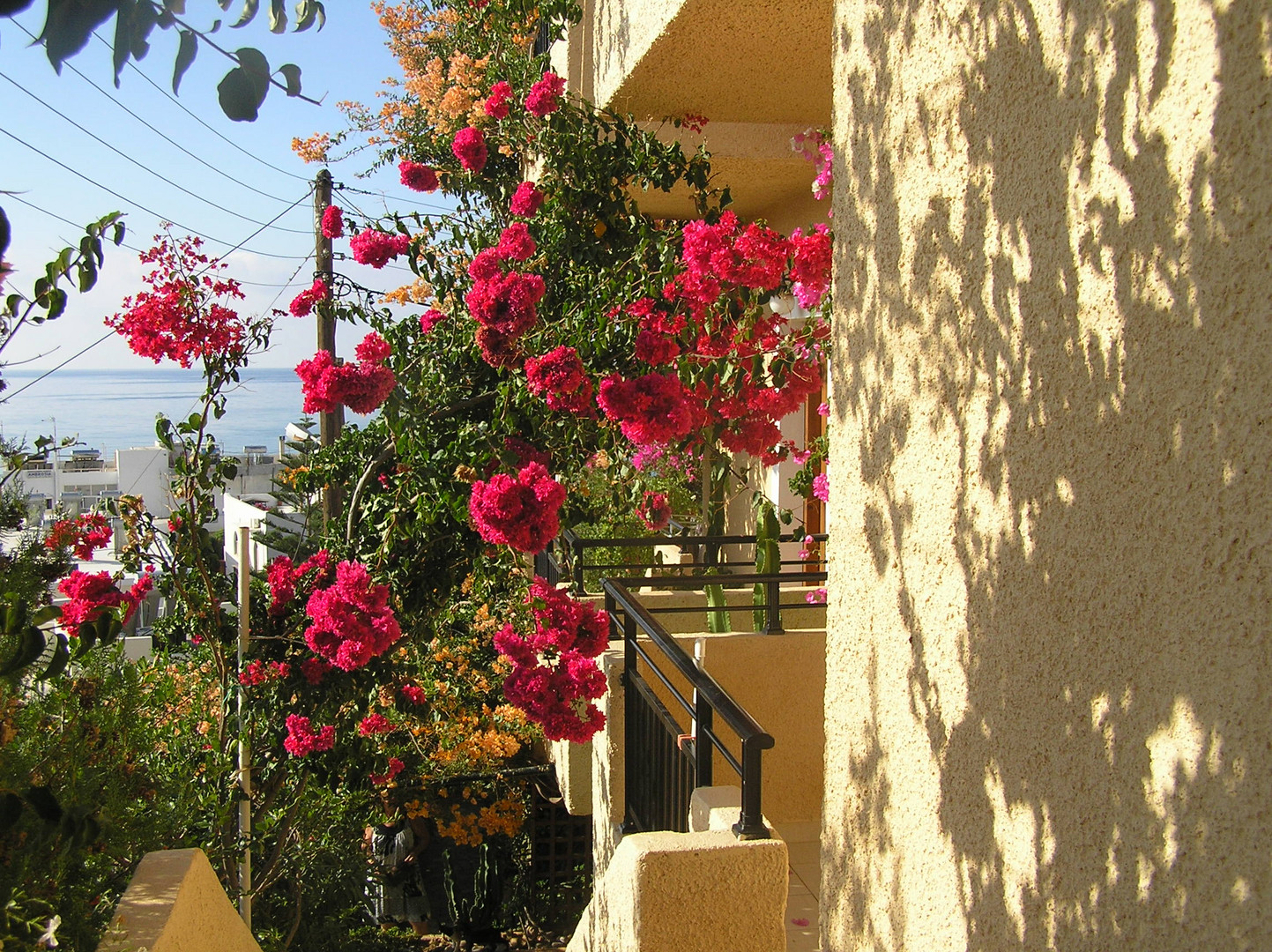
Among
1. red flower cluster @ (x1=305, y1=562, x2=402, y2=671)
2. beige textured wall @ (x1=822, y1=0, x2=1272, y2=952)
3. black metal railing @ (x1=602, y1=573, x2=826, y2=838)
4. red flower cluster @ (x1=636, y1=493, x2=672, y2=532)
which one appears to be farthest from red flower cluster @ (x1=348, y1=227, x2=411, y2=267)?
beige textured wall @ (x1=822, y1=0, x2=1272, y2=952)

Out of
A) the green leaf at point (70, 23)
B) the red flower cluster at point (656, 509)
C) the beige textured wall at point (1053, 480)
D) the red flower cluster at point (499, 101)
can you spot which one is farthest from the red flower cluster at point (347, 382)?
the red flower cluster at point (656, 509)

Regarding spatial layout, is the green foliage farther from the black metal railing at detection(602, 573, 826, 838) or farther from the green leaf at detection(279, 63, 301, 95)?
Answer: the black metal railing at detection(602, 573, 826, 838)

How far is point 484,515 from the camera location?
149 inches

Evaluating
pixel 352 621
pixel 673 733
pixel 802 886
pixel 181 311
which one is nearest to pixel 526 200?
pixel 181 311

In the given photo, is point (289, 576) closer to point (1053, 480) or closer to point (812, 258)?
point (812, 258)

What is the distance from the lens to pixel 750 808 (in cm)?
278

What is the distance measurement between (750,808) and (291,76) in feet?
7.09

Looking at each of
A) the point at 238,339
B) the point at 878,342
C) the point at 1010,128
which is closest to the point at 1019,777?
the point at 878,342

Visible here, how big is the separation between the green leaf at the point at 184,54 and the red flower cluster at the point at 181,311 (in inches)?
131

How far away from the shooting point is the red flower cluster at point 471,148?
5.23 meters

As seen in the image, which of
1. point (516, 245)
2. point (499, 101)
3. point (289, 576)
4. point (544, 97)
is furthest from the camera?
point (499, 101)

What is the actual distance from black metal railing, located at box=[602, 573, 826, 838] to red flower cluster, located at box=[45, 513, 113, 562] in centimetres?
221

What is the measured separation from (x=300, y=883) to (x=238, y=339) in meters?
2.70

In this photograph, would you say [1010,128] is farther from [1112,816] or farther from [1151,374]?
[1112,816]
